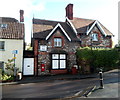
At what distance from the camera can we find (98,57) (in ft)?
52.3

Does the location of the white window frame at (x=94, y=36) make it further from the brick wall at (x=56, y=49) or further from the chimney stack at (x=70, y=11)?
the chimney stack at (x=70, y=11)

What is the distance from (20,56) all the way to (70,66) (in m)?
7.44

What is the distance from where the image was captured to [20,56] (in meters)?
14.9

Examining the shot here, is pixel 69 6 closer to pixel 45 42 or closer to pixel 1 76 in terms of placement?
pixel 45 42

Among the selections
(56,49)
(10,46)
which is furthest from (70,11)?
(10,46)

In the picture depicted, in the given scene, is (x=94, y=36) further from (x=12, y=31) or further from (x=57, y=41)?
(x=12, y=31)

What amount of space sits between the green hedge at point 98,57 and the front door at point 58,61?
2467mm

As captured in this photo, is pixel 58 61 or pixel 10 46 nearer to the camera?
pixel 10 46

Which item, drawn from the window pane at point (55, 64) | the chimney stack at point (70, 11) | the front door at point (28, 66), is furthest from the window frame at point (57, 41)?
the chimney stack at point (70, 11)

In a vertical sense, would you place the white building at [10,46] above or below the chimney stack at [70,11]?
below

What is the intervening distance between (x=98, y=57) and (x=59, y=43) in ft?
19.9

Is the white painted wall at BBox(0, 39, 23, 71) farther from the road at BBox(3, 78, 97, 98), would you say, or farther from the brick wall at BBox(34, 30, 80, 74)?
the road at BBox(3, 78, 97, 98)

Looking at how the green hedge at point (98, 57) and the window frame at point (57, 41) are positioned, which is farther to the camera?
the window frame at point (57, 41)

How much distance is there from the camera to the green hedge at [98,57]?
15953 millimetres
